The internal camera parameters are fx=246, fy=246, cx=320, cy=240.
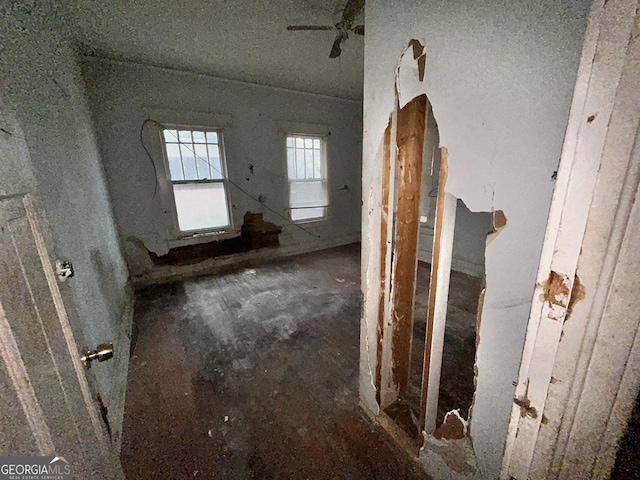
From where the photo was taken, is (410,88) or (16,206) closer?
(16,206)

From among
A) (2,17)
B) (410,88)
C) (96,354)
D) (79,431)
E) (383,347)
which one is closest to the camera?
(79,431)

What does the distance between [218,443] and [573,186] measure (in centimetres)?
189

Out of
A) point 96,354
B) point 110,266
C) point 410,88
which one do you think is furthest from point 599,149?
point 110,266

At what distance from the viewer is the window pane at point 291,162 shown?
4320 millimetres

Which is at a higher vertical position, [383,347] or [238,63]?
[238,63]

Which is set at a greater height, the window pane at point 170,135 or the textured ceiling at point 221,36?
the textured ceiling at point 221,36

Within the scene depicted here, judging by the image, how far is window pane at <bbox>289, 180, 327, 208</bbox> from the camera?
450cm

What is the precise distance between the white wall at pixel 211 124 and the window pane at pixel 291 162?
0.15 metres

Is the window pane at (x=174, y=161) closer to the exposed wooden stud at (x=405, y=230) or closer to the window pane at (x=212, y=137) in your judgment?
the window pane at (x=212, y=137)

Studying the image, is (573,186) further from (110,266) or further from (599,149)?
(110,266)

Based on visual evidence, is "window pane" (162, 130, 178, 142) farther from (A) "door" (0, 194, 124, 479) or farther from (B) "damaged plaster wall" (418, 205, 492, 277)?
(B) "damaged plaster wall" (418, 205, 492, 277)

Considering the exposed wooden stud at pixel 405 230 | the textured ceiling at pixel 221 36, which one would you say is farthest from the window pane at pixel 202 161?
the exposed wooden stud at pixel 405 230

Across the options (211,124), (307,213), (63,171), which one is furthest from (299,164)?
(63,171)

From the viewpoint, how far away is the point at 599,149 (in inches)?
18.3
